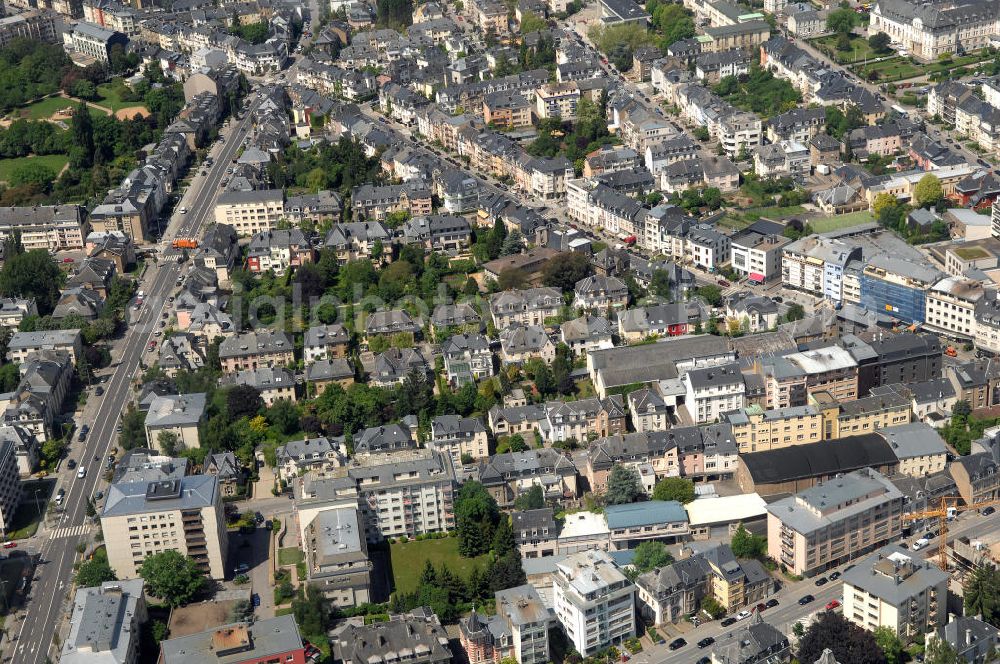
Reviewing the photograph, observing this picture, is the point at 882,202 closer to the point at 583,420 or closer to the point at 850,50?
the point at 850,50

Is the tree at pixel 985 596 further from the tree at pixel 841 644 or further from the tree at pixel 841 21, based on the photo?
the tree at pixel 841 21

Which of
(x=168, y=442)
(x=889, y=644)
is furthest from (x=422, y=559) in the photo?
(x=889, y=644)

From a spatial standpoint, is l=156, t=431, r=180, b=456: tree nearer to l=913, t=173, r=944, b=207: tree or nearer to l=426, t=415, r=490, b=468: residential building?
l=426, t=415, r=490, b=468: residential building

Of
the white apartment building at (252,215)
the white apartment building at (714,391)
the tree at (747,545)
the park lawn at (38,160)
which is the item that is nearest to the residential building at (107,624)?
the tree at (747,545)

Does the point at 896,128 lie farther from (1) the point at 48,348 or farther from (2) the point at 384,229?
(1) the point at 48,348

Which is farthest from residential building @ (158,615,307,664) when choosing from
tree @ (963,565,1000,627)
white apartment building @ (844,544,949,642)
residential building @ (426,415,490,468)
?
tree @ (963,565,1000,627)
